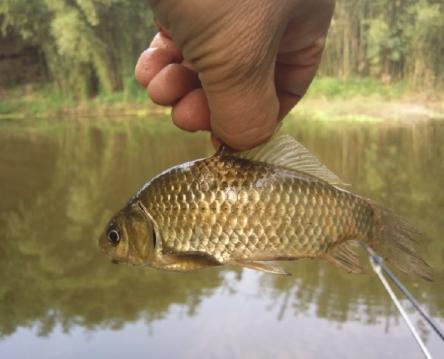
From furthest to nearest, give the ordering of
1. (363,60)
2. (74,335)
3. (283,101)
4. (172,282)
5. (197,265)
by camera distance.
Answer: (363,60), (172,282), (74,335), (283,101), (197,265)

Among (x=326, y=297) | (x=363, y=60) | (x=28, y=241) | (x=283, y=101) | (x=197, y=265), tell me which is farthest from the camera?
(x=363, y=60)

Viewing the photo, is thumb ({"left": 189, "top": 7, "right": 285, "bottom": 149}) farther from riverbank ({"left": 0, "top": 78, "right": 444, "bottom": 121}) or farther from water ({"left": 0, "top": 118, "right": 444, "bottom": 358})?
riverbank ({"left": 0, "top": 78, "right": 444, "bottom": 121})

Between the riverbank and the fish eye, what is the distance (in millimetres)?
19455

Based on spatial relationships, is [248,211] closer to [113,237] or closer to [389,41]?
[113,237]

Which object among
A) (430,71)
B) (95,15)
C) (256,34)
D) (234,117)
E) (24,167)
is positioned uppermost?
(95,15)

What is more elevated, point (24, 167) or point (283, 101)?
point (283, 101)

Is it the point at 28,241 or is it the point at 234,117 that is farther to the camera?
the point at 28,241

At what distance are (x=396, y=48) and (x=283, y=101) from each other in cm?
2235

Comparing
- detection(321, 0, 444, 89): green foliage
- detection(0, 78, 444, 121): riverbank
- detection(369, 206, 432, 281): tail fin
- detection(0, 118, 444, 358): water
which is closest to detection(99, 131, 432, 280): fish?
detection(369, 206, 432, 281): tail fin

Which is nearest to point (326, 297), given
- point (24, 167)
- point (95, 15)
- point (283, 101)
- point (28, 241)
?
point (28, 241)

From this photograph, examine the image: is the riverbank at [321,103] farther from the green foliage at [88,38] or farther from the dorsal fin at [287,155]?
the dorsal fin at [287,155]

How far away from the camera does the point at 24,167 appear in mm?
12906

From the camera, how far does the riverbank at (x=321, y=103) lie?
68.3 ft

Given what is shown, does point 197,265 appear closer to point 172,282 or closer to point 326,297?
point 326,297
